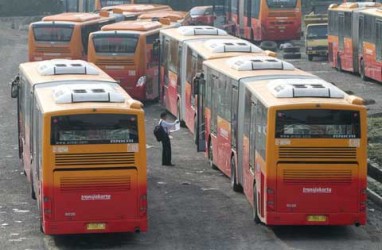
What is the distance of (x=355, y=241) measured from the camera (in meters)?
24.0

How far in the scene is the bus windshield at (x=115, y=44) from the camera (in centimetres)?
4759

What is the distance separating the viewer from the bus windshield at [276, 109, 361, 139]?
78.2 feet

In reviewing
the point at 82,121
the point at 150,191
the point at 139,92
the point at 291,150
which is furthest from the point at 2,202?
the point at 139,92

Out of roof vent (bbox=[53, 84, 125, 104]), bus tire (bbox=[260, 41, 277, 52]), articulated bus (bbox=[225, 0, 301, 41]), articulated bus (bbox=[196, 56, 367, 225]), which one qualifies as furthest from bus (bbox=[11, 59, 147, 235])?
articulated bus (bbox=[225, 0, 301, 41])

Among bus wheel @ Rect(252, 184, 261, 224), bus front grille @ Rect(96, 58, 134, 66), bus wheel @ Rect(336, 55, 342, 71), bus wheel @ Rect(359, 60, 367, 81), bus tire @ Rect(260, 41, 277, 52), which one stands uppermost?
bus wheel @ Rect(252, 184, 261, 224)

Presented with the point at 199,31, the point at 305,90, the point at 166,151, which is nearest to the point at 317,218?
the point at 305,90

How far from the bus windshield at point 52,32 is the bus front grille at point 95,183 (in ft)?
96.3

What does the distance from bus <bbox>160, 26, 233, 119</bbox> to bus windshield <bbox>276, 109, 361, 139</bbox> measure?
1694 cm

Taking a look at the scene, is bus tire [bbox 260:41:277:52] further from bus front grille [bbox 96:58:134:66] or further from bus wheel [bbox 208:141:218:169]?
bus wheel [bbox 208:141:218:169]

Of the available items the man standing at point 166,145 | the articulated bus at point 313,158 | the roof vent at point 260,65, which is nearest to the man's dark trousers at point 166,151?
the man standing at point 166,145

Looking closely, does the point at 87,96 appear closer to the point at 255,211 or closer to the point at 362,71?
the point at 255,211

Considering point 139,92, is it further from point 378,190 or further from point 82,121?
point 82,121

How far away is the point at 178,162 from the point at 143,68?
14.0 meters

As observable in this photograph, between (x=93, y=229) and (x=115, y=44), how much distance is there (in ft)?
81.3
